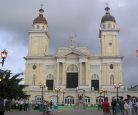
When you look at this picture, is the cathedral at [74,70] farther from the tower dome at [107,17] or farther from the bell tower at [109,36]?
the tower dome at [107,17]

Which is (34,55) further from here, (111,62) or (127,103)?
(127,103)

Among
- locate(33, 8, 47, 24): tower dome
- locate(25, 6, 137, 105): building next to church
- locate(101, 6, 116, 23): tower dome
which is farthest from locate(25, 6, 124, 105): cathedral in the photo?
locate(33, 8, 47, 24): tower dome

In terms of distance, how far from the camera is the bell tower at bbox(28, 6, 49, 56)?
3091 inches

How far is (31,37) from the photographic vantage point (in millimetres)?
79812

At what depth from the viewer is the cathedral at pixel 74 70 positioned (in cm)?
7188

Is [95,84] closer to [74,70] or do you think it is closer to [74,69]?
[74,70]

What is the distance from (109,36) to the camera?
3091 inches

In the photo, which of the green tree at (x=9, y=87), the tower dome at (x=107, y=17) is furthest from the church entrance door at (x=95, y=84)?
the green tree at (x=9, y=87)

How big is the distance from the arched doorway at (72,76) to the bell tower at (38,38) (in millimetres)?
7820

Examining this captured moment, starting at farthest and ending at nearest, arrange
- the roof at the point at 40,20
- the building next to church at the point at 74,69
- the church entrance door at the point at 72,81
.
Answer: the roof at the point at 40,20
the church entrance door at the point at 72,81
the building next to church at the point at 74,69

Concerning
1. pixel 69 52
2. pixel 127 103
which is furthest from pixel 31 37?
pixel 127 103

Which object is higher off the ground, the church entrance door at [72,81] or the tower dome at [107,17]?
the tower dome at [107,17]

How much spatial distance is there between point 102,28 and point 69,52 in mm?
10805

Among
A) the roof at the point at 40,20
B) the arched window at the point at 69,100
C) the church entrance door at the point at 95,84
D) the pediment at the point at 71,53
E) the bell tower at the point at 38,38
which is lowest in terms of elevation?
the arched window at the point at 69,100
